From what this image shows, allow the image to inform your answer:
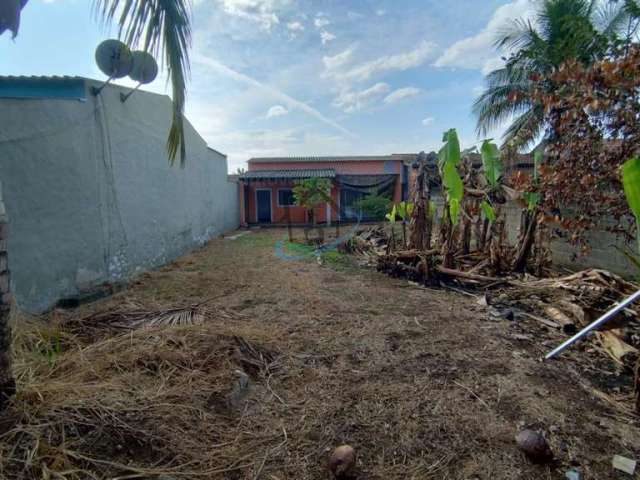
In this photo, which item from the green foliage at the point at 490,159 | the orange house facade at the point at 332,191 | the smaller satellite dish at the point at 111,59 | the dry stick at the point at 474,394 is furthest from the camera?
the orange house facade at the point at 332,191

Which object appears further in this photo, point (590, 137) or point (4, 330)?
point (590, 137)

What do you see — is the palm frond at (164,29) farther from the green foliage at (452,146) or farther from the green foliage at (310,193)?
the green foliage at (310,193)

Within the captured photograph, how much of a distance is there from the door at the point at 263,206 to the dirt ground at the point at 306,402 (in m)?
12.5

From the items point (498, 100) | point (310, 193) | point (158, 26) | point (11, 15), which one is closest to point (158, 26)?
point (158, 26)

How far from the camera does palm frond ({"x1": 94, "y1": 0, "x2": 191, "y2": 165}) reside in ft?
6.88

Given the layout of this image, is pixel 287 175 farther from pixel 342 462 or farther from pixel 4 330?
pixel 342 462

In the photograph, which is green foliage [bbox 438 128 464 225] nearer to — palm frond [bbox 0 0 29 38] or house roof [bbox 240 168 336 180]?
palm frond [bbox 0 0 29 38]

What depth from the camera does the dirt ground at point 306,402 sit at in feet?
5.23

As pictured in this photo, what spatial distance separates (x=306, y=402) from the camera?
2160mm

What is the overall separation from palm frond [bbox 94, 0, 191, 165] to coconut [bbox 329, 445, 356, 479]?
2691 millimetres

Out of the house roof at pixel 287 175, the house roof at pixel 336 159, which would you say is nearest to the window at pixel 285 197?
the house roof at pixel 287 175

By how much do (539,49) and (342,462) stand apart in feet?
40.9

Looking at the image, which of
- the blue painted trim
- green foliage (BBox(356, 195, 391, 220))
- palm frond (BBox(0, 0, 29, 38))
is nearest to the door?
green foliage (BBox(356, 195, 391, 220))

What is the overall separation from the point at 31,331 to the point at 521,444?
355 centimetres
